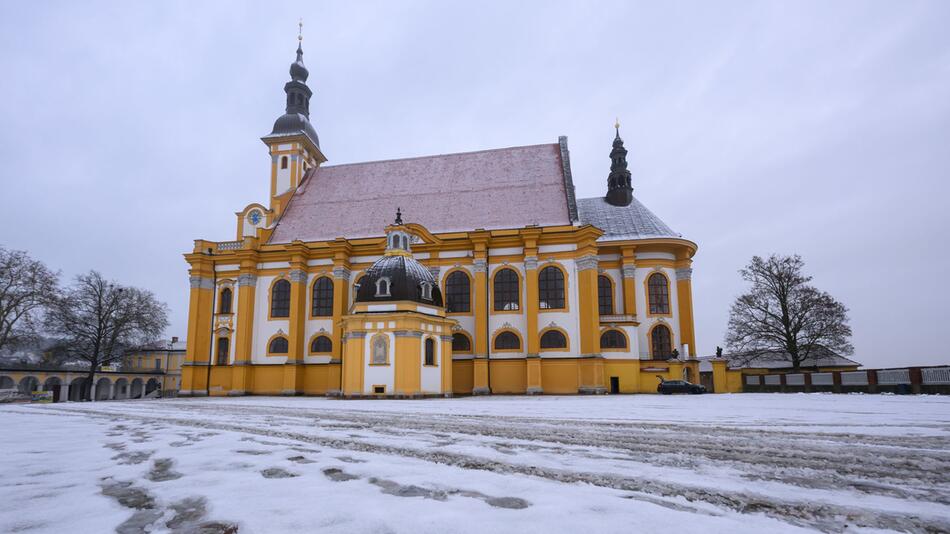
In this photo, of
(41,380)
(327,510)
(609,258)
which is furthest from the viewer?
(41,380)

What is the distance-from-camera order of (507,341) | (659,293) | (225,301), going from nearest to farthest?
(507,341)
(659,293)
(225,301)

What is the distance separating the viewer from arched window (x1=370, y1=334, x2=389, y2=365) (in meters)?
26.1

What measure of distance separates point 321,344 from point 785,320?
33.3 meters

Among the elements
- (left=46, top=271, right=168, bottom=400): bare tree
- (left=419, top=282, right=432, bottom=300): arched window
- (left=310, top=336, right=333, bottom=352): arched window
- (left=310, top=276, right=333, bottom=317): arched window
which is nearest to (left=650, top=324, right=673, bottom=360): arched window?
(left=419, top=282, right=432, bottom=300): arched window

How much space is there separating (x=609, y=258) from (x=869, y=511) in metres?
30.4

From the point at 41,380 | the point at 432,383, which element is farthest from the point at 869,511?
the point at 41,380

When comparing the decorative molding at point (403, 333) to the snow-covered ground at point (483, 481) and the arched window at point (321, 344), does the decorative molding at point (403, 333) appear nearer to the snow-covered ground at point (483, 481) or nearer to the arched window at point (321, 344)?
the arched window at point (321, 344)

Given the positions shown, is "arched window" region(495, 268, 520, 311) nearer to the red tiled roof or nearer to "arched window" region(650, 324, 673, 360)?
the red tiled roof

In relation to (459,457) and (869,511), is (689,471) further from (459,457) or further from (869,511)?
(459,457)

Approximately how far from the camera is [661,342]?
32219 mm

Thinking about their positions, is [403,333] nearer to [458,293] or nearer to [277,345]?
[458,293]

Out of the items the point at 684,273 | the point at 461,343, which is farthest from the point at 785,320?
the point at 461,343

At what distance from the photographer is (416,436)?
8320 mm

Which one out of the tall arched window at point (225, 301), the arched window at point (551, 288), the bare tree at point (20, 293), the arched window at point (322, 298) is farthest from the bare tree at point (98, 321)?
the arched window at point (551, 288)
